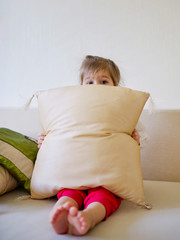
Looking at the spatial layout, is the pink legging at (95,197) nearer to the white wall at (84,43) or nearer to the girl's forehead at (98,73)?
the girl's forehead at (98,73)

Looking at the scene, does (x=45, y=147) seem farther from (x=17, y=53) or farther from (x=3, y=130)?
(x=17, y=53)

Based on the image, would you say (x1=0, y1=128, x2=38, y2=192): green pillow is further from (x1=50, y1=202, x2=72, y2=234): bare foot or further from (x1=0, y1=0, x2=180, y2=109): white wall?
(x1=0, y1=0, x2=180, y2=109): white wall

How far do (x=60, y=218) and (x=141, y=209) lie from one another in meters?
0.34

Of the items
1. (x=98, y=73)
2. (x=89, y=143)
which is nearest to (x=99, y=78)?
(x=98, y=73)

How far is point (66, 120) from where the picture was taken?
88 cm

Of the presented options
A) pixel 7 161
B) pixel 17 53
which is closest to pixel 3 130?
pixel 7 161

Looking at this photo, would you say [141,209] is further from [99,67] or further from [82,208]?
[99,67]

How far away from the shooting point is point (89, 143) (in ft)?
2.70

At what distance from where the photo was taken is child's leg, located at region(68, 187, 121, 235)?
1.82 feet

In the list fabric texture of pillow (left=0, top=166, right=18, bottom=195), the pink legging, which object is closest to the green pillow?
fabric texture of pillow (left=0, top=166, right=18, bottom=195)

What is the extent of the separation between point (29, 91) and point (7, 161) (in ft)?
3.18

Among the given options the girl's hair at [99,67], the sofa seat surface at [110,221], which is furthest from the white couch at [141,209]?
the girl's hair at [99,67]

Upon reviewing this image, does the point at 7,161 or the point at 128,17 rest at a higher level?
the point at 128,17

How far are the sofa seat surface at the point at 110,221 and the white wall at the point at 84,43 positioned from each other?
0.88 metres
